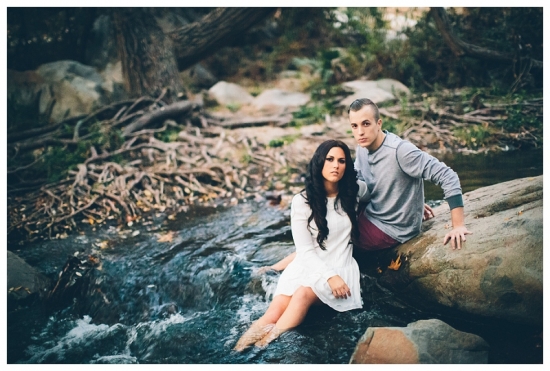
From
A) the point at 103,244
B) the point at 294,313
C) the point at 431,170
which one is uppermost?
the point at 431,170

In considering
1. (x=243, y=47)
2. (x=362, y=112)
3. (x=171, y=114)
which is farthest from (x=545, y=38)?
(x=243, y=47)

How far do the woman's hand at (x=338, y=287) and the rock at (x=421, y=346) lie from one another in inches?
15.0

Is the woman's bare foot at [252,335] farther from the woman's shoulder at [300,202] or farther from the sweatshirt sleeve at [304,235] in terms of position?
the woman's shoulder at [300,202]

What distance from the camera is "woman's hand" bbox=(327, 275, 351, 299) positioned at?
11.1ft

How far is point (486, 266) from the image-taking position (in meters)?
3.19

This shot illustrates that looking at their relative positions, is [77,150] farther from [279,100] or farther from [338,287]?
[338,287]

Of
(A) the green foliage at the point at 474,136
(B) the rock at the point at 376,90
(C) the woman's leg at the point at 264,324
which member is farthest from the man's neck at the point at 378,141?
(B) the rock at the point at 376,90

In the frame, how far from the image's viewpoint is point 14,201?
6520mm

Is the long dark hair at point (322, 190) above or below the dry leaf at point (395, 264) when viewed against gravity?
above

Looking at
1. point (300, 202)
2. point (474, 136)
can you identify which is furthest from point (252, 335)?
point (474, 136)

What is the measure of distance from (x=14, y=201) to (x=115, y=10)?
14.1 ft

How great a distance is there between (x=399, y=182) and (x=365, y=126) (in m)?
0.47

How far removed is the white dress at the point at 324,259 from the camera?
343 cm
